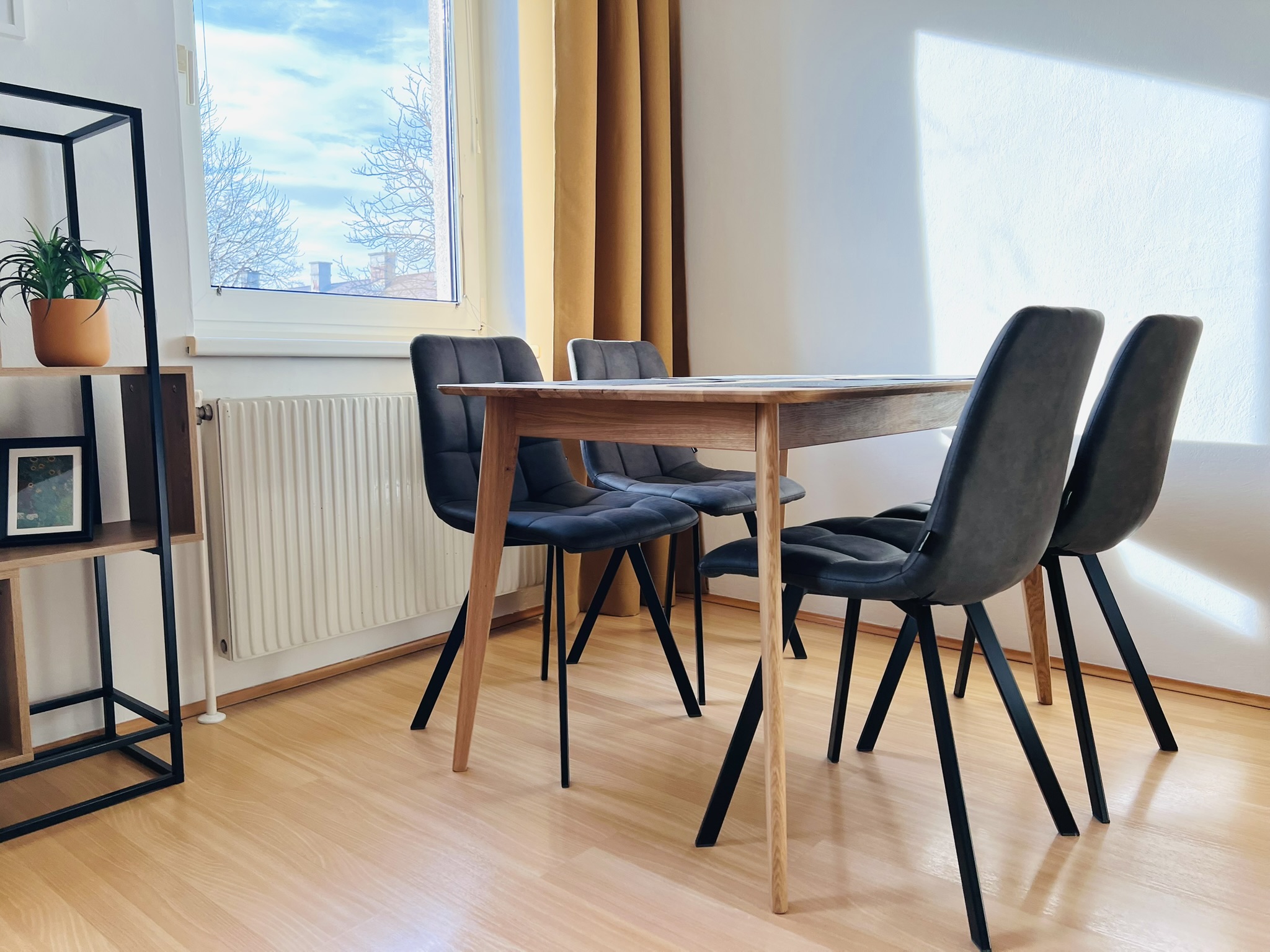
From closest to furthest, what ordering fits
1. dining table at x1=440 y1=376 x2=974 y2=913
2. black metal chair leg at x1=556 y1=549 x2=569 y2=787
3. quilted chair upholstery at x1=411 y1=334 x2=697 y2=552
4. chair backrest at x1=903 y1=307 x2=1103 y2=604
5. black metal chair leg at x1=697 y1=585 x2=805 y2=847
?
chair backrest at x1=903 y1=307 x2=1103 y2=604
dining table at x1=440 y1=376 x2=974 y2=913
black metal chair leg at x1=697 y1=585 x2=805 y2=847
black metal chair leg at x1=556 y1=549 x2=569 y2=787
quilted chair upholstery at x1=411 y1=334 x2=697 y2=552

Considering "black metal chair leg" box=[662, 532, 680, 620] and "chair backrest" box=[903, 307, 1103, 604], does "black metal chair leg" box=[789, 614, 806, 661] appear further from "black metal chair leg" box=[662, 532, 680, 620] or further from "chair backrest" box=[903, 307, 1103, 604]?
"chair backrest" box=[903, 307, 1103, 604]

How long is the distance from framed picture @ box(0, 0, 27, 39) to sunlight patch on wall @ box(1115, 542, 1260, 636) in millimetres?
2667

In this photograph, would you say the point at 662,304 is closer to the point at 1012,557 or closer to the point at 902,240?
the point at 902,240

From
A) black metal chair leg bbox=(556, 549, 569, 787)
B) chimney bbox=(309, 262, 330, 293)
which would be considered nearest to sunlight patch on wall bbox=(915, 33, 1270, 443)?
black metal chair leg bbox=(556, 549, 569, 787)

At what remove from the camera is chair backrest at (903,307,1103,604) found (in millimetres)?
1273

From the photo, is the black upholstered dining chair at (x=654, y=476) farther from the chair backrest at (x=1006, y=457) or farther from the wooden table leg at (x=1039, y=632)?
the chair backrest at (x=1006, y=457)

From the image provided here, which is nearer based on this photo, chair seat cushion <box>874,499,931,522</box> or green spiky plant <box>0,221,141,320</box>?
green spiky plant <box>0,221,141,320</box>

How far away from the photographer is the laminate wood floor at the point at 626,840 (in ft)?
4.40

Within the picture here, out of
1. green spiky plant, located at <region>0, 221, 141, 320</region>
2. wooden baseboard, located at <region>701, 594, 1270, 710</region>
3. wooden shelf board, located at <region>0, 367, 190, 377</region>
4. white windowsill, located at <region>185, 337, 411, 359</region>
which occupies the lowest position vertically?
wooden baseboard, located at <region>701, 594, 1270, 710</region>

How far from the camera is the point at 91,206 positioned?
197cm

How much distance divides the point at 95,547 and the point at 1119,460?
72.5 inches

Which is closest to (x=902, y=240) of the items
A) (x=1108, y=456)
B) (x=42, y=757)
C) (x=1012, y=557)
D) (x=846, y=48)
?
(x=846, y=48)

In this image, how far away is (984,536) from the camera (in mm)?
1344

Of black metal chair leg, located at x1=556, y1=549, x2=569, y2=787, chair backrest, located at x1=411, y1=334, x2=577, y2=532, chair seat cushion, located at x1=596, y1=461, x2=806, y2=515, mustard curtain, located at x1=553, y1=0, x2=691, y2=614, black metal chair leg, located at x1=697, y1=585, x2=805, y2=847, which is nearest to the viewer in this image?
black metal chair leg, located at x1=697, y1=585, x2=805, y2=847
